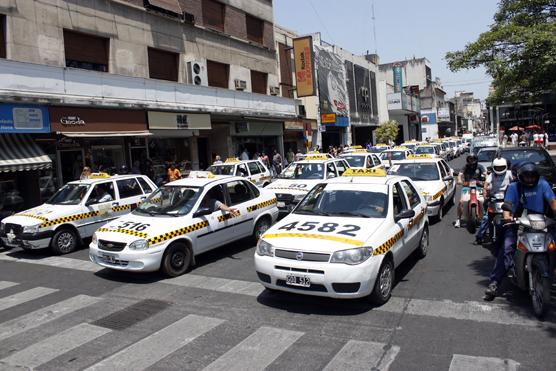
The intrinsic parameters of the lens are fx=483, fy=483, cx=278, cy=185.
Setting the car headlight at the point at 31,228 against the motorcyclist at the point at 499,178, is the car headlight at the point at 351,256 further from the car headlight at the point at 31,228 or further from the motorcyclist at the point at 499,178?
the car headlight at the point at 31,228

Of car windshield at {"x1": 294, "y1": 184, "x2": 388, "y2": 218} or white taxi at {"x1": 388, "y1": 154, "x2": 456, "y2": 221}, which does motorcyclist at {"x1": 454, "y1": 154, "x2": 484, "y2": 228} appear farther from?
car windshield at {"x1": 294, "y1": 184, "x2": 388, "y2": 218}

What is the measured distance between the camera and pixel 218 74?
25.8 metres

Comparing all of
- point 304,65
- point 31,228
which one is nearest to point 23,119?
point 31,228

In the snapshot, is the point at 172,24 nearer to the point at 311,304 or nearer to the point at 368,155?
the point at 368,155

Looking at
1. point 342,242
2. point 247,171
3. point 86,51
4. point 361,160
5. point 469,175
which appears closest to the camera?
point 342,242

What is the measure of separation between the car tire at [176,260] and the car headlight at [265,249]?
2224 millimetres

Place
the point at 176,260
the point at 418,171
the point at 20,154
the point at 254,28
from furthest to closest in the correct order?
the point at 254,28 < the point at 20,154 < the point at 418,171 < the point at 176,260

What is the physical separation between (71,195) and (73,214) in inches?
30.1

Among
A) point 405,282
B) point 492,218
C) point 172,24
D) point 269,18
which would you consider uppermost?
point 269,18

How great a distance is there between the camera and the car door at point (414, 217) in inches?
302

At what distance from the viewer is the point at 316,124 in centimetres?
3631

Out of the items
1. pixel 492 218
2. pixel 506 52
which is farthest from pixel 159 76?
pixel 492 218

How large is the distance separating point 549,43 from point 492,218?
4.37 m

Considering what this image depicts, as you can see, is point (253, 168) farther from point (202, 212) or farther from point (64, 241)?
point (202, 212)
